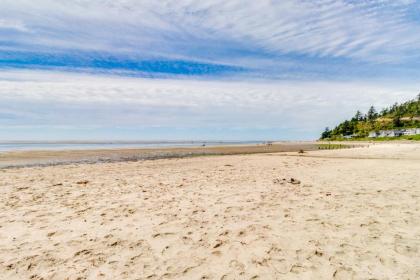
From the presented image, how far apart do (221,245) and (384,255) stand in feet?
9.95

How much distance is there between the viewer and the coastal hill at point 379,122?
5187 inches

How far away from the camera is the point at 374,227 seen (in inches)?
268

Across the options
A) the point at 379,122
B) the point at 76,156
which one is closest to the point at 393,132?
the point at 379,122

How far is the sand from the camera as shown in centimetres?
496

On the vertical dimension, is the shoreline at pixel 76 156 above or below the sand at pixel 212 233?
above

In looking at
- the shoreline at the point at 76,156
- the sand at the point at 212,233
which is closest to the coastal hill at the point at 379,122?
the shoreline at the point at 76,156

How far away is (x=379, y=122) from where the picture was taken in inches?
5586

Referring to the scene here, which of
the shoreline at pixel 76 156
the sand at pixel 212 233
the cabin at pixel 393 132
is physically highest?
the cabin at pixel 393 132

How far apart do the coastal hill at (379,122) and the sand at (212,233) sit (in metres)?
127

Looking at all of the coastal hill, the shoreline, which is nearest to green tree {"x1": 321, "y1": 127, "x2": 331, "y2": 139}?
the coastal hill

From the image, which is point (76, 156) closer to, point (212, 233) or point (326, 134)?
point (212, 233)

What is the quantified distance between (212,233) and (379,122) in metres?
159

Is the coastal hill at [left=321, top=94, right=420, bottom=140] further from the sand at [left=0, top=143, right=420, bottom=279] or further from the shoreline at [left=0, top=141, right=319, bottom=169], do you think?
the sand at [left=0, top=143, right=420, bottom=279]

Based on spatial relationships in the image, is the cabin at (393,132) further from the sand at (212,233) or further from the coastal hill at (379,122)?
the sand at (212,233)
